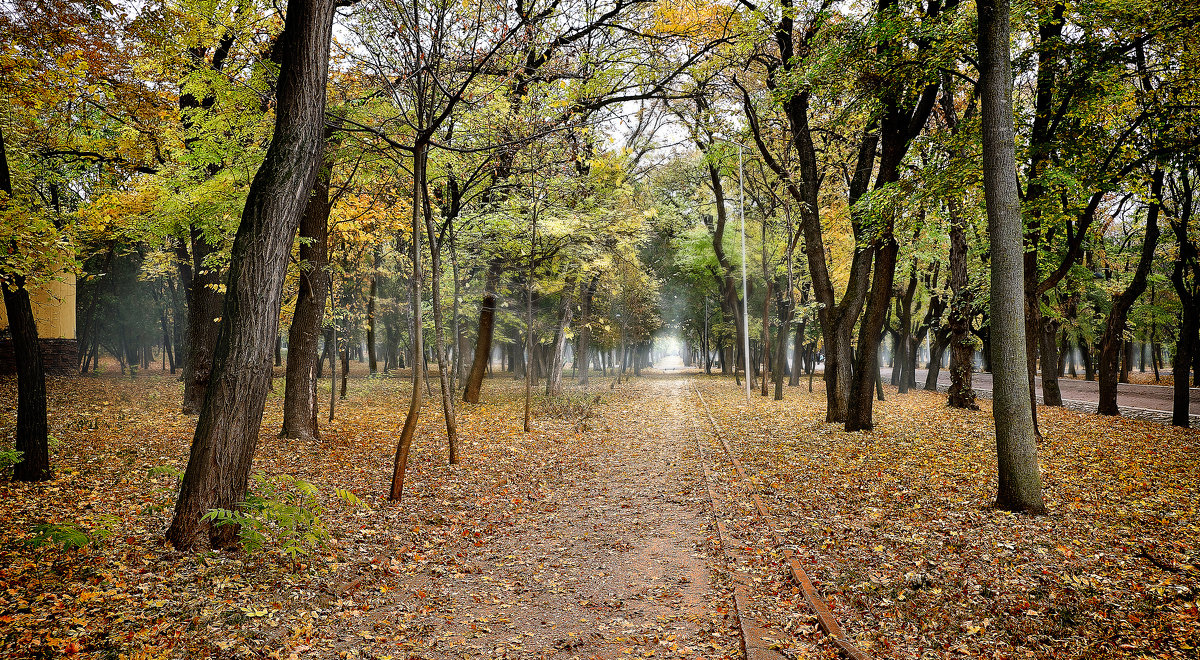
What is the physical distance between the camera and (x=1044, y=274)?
17.0 m

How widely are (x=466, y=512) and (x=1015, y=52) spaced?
1225cm

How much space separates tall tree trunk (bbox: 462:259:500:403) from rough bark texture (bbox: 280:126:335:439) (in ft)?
21.7

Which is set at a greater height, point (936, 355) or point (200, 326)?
point (200, 326)

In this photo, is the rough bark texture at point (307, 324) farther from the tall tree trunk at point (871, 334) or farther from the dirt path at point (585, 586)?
the tall tree trunk at point (871, 334)

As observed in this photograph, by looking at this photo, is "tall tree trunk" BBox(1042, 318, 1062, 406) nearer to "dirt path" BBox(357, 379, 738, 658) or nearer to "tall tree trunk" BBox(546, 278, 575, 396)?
"tall tree trunk" BBox(546, 278, 575, 396)

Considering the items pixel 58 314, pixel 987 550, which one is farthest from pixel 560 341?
pixel 58 314

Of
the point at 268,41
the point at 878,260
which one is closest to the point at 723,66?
the point at 878,260

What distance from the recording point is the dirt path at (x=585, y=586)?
4184 mm

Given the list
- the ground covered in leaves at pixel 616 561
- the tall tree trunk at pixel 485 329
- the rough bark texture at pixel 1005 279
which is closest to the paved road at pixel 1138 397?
the ground covered in leaves at pixel 616 561

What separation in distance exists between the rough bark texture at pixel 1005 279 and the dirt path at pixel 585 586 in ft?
11.3

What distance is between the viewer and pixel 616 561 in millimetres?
5832

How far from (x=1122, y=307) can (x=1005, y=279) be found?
12114 millimetres

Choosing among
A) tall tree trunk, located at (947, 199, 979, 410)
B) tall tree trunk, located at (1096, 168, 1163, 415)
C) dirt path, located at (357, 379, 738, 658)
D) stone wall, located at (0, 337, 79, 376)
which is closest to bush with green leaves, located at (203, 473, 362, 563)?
dirt path, located at (357, 379, 738, 658)

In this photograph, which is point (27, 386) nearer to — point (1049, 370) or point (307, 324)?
point (307, 324)
